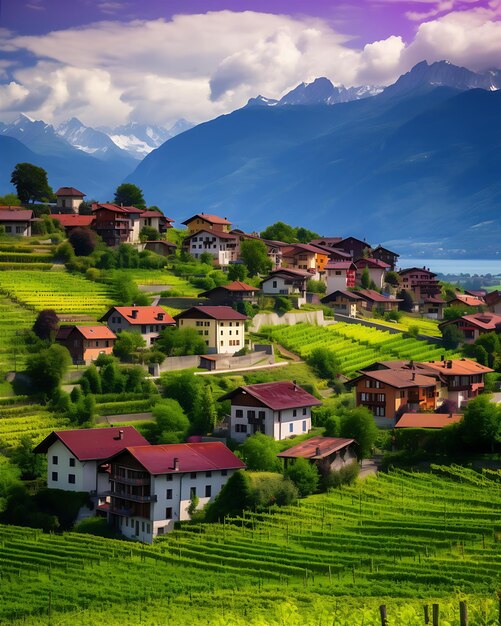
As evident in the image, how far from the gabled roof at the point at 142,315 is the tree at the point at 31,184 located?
34.6 metres

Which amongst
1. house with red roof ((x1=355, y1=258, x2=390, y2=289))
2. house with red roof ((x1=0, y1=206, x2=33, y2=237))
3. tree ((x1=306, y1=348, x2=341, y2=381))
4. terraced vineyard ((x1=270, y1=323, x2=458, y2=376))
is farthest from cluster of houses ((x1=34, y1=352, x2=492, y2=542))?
house with red roof ((x1=355, y1=258, x2=390, y2=289))

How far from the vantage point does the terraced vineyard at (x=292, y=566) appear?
42.9m

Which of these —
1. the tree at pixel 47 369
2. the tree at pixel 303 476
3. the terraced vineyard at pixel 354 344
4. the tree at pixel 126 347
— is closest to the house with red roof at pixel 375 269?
the terraced vineyard at pixel 354 344

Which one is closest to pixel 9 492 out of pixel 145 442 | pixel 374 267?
pixel 145 442

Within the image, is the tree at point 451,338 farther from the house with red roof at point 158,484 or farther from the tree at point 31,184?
the tree at point 31,184

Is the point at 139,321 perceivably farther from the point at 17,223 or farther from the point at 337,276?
the point at 337,276

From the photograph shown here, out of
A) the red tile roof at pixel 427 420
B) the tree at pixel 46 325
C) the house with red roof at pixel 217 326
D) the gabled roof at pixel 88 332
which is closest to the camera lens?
the red tile roof at pixel 427 420

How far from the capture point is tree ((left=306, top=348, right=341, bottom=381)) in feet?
274

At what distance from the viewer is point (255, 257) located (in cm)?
10644

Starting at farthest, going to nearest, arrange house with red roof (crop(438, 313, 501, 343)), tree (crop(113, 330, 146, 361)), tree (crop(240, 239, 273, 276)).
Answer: tree (crop(240, 239, 273, 276))
house with red roof (crop(438, 313, 501, 343))
tree (crop(113, 330, 146, 361))

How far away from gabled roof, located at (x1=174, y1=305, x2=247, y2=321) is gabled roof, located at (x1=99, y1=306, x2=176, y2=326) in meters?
1.24

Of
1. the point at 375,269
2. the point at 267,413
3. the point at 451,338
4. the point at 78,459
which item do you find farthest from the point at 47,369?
the point at 375,269

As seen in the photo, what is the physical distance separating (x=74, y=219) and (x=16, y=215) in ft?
21.0

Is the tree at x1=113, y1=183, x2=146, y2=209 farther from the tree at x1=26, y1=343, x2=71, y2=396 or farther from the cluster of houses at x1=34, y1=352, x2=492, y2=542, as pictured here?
the cluster of houses at x1=34, y1=352, x2=492, y2=542
